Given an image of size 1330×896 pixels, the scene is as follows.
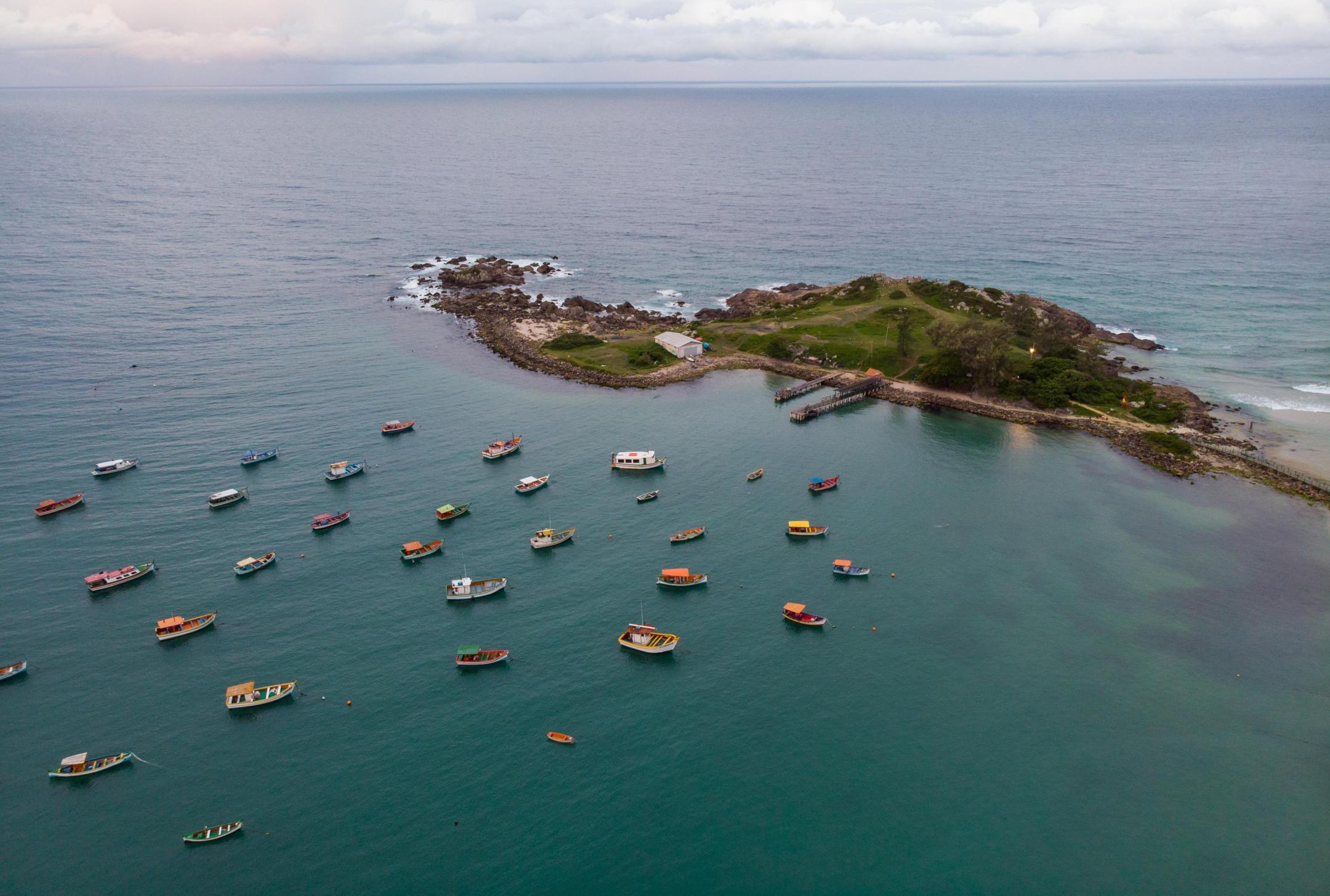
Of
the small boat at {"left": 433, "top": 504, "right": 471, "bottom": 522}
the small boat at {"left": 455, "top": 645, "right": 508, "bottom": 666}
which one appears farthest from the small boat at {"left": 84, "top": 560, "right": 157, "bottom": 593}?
the small boat at {"left": 455, "top": 645, "right": 508, "bottom": 666}

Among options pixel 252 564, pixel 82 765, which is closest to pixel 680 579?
pixel 252 564

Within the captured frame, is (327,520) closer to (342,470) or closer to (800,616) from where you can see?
(342,470)

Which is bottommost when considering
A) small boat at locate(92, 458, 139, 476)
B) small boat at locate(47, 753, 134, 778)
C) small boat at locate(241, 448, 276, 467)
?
small boat at locate(47, 753, 134, 778)

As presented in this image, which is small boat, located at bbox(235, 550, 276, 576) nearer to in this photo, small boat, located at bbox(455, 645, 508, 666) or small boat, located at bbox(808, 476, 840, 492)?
small boat, located at bbox(455, 645, 508, 666)

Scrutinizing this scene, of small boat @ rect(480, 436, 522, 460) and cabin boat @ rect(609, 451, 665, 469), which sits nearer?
cabin boat @ rect(609, 451, 665, 469)

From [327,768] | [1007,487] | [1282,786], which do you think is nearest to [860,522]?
[1007,487]

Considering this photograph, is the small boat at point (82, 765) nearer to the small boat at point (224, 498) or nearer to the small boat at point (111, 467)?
the small boat at point (224, 498)
